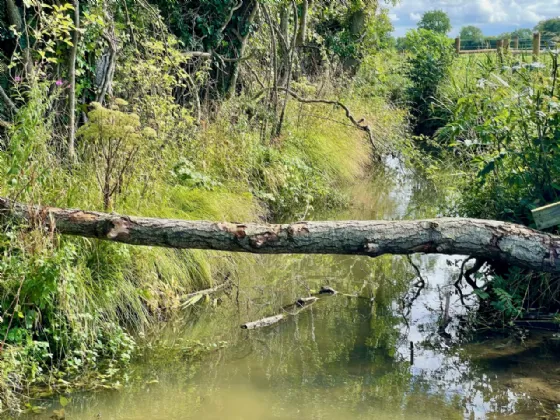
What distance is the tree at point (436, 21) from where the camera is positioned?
43438mm

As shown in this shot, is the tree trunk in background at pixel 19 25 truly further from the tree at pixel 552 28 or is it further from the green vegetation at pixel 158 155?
the tree at pixel 552 28

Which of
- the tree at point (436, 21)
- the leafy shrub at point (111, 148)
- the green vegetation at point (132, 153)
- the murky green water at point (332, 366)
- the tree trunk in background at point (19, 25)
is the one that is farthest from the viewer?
the tree at point (436, 21)

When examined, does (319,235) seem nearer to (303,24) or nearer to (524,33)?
(524,33)

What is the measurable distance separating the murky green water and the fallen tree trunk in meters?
0.91

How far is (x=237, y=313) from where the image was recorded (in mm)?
6191

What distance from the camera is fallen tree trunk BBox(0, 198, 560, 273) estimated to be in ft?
15.8

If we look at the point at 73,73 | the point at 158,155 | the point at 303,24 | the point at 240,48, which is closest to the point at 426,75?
the point at 303,24

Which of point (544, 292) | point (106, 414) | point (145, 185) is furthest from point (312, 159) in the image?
point (106, 414)

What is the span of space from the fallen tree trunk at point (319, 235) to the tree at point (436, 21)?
40522mm

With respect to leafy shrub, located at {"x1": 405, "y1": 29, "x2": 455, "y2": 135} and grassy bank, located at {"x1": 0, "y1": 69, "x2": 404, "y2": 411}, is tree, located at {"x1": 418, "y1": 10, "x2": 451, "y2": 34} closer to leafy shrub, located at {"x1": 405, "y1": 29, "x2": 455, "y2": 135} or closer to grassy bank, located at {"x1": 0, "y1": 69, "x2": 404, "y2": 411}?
leafy shrub, located at {"x1": 405, "y1": 29, "x2": 455, "y2": 135}

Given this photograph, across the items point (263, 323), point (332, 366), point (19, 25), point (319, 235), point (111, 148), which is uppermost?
point (19, 25)

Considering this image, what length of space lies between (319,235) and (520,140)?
2.47m

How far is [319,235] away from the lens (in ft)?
16.1

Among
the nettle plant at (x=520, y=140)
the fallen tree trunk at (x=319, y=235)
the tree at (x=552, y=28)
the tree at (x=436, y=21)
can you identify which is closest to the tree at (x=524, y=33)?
the tree at (x=552, y=28)
